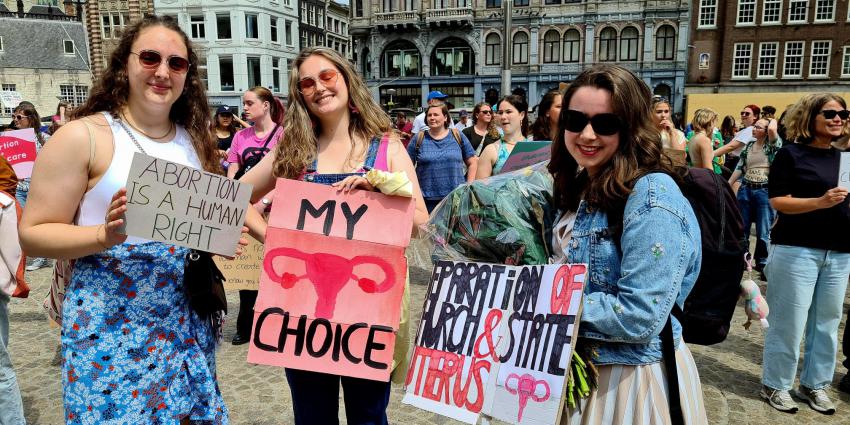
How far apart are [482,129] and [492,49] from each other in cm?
3573

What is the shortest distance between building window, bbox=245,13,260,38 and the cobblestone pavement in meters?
39.7

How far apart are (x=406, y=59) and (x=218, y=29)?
1466cm

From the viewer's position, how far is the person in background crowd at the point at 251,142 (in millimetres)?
4793

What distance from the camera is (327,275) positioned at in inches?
79.4

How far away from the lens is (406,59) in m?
44.5

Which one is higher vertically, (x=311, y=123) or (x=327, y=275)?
(x=311, y=123)

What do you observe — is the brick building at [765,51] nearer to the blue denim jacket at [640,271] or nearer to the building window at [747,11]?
the building window at [747,11]

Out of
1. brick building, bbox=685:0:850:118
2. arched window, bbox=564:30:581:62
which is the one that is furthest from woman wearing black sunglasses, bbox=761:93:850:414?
arched window, bbox=564:30:581:62

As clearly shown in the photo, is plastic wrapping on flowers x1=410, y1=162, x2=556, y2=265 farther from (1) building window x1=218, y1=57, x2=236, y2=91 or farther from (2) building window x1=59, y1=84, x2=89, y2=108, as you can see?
(2) building window x1=59, y1=84, x2=89, y2=108

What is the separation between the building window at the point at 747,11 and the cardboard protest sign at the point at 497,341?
41331 millimetres

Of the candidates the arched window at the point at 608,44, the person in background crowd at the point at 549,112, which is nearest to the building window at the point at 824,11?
the arched window at the point at 608,44

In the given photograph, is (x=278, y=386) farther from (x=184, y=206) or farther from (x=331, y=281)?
(x=184, y=206)

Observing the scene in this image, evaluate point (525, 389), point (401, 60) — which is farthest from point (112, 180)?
point (401, 60)

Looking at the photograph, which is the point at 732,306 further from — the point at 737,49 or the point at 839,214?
the point at 737,49
